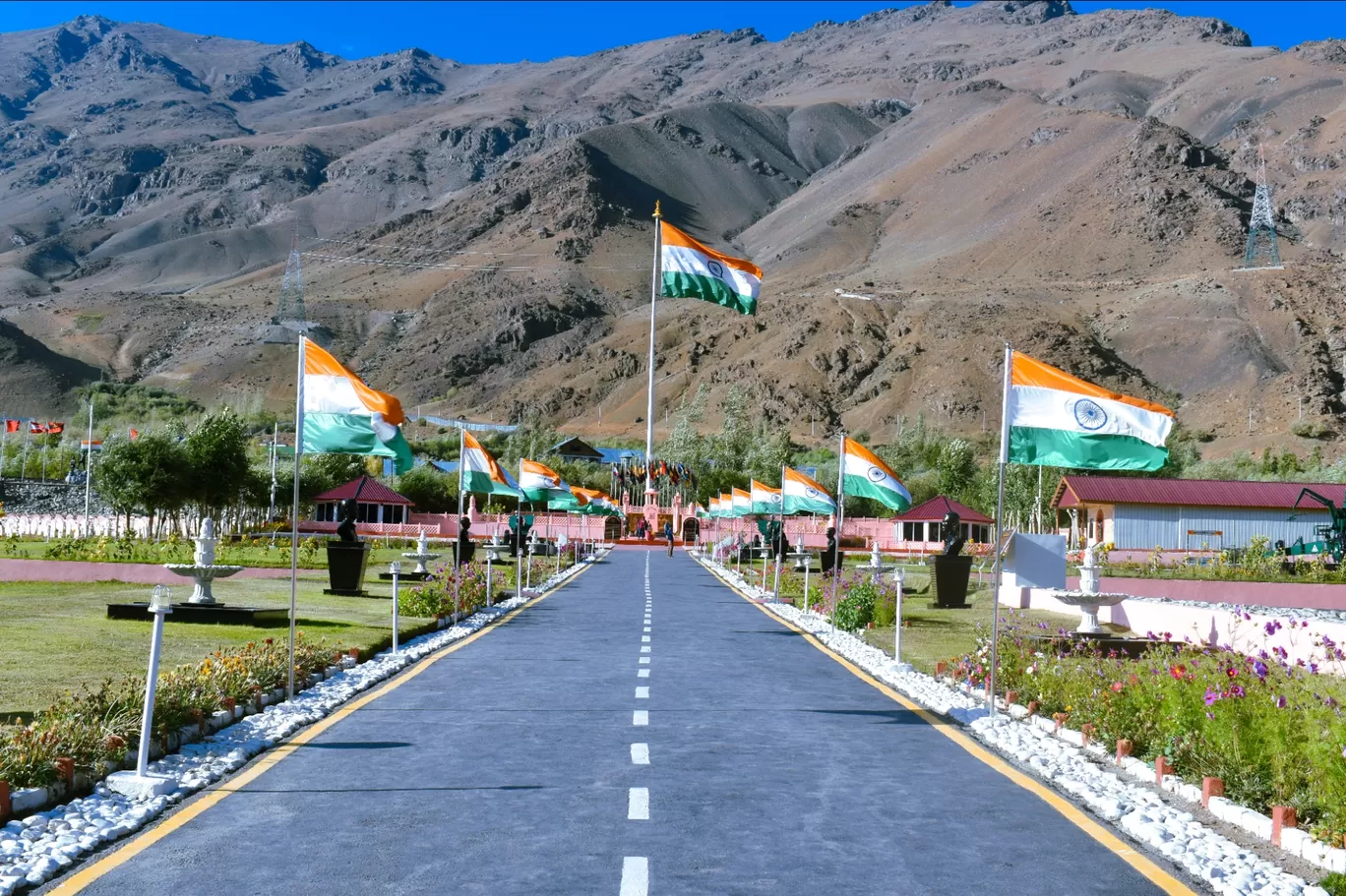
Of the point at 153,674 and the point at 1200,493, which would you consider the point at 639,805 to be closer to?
the point at 153,674

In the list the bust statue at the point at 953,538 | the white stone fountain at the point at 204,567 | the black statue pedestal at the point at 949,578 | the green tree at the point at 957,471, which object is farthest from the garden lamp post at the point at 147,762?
the green tree at the point at 957,471

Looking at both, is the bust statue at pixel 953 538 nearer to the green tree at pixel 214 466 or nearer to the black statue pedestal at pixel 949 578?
the black statue pedestal at pixel 949 578

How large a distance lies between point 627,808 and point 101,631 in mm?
11770

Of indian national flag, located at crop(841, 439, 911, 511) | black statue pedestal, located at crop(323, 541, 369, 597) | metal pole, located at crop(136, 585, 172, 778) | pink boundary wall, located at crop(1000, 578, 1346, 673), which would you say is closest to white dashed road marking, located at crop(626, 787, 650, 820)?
metal pole, located at crop(136, 585, 172, 778)

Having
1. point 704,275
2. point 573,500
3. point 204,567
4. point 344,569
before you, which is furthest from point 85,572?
point 573,500

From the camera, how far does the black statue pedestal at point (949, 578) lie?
29.8m

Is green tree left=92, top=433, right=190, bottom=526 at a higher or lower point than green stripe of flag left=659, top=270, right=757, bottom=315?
lower

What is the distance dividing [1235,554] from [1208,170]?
165m

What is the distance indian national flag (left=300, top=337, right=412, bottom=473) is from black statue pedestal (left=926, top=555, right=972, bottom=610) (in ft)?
56.8

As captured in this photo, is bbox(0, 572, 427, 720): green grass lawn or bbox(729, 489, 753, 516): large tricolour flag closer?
bbox(0, 572, 427, 720): green grass lawn

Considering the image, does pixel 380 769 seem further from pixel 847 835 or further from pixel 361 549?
pixel 361 549

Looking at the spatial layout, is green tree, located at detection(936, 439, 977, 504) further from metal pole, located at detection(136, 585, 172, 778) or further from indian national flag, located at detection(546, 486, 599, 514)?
metal pole, located at detection(136, 585, 172, 778)

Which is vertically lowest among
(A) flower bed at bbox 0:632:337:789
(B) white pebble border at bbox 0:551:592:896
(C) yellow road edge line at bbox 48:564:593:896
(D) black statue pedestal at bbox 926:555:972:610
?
(C) yellow road edge line at bbox 48:564:593:896

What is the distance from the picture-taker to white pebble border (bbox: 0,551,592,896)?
7.12m
